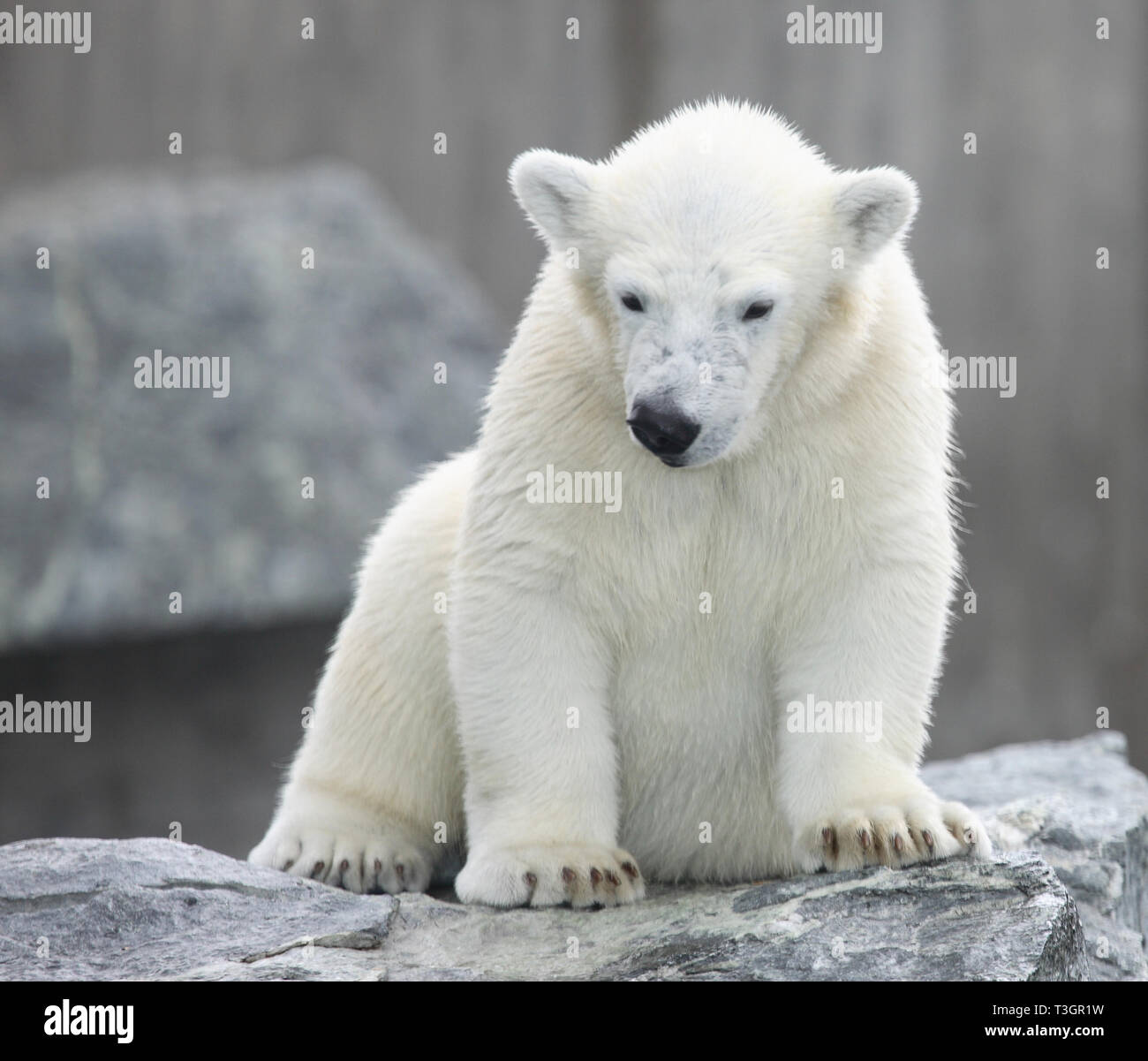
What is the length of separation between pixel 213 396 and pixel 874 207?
5.72m

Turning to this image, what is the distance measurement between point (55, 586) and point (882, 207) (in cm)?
581

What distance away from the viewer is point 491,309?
10961mm

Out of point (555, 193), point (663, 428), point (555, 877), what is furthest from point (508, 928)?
point (555, 193)

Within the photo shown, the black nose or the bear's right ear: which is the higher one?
the bear's right ear

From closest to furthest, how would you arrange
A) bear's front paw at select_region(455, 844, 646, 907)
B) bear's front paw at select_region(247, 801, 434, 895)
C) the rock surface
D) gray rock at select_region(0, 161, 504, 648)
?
the rock surface → bear's front paw at select_region(455, 844, 646, 907) → bear's front paw at select_region(247, 801, 434, 895) → gray rock at select_region(0, 161, 504, 648)

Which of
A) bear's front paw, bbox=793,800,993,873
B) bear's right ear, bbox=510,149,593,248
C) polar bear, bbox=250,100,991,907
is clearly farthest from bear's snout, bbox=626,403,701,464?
bear's front paw, bbox=793,800,993,873

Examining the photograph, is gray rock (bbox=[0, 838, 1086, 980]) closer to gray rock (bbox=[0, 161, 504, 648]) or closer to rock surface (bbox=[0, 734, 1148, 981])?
rock surface (bbox=[0, 734, 1148, 981])

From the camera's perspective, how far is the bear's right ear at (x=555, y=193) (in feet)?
15.7

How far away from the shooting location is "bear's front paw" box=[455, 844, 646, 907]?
15.2 feet

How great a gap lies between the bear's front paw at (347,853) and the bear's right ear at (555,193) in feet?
6.46

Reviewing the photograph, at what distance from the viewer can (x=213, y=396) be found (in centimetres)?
960
